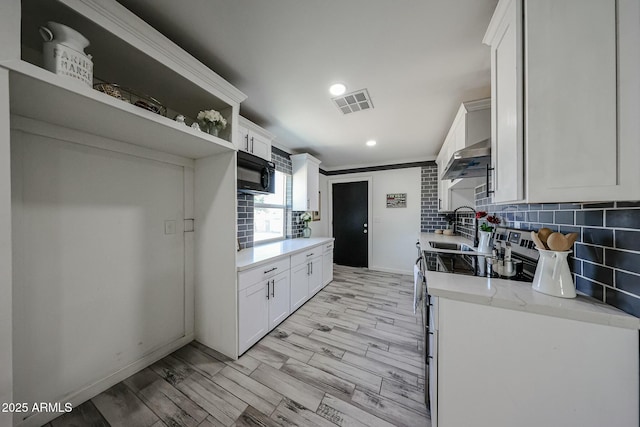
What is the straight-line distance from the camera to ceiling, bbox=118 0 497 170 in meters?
1.14

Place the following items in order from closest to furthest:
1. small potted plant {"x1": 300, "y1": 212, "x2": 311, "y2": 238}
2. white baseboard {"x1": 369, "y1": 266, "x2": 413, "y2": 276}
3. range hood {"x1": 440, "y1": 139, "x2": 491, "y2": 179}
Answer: range hood {"x1": 440, "y1": 139, "x2": 491, "y2": 179} < small potted plant {"x1": 300, "y1": 212, "x2": 311, "y2": 238} < white baseboard {"x1": 369, "y1": 266, "x2": 413, "y2": 276}

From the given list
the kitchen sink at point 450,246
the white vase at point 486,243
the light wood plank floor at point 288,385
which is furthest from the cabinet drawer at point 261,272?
the white vase at point 486,243

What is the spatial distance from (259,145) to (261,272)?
1.46 metres

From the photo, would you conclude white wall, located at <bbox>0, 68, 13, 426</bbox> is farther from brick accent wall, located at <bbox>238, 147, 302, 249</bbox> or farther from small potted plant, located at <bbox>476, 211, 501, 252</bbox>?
small potted plant, located at <bbox>476, 211, 501, 252</bbox>

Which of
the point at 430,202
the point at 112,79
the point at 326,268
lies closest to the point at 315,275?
the point at 326,268

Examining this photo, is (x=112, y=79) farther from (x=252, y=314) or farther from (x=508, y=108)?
(x=508, y=108)

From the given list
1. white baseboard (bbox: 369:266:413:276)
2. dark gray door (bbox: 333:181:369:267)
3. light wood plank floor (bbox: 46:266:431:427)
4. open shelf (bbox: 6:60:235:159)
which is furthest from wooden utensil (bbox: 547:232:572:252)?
dark gray door (bbox: 333:181:369:267)

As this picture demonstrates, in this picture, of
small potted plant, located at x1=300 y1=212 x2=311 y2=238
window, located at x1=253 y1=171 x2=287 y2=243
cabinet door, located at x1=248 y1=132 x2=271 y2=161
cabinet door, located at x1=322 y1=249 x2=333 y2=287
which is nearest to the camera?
cabinet door, located at x1=248 y1=132 x2=271 y2=161

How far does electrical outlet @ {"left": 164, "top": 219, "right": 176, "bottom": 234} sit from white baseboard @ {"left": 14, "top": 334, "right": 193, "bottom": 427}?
0.99m

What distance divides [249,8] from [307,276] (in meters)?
2.67

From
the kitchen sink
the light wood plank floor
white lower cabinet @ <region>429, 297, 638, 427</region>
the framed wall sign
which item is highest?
the framed wall sign

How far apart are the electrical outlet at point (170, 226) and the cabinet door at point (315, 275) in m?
1.70

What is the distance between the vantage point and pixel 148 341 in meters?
1.67

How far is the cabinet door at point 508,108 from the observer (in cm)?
93
